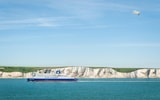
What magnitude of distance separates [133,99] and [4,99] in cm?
2976

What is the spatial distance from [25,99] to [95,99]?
16.6 meters

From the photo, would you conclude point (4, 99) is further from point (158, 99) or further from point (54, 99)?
point (158, 99)

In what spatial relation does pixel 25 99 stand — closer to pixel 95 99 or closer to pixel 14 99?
pixel 14 99

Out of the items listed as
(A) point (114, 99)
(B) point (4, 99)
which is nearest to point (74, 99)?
(A) point (114, 99)

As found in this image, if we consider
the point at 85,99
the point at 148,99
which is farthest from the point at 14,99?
the point at 148,99

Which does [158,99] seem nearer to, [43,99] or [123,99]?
[123,99]

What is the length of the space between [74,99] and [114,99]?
9.13 metres

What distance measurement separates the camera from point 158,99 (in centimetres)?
9081

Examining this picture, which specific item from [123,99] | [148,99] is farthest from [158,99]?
[123,99]

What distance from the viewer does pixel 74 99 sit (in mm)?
90938

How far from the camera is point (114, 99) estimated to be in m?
90.6

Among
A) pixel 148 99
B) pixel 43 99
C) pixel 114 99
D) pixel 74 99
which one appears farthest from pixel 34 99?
pixel 148 99

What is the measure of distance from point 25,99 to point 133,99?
2511 cm

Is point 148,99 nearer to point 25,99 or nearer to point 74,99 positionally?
point 74,99
